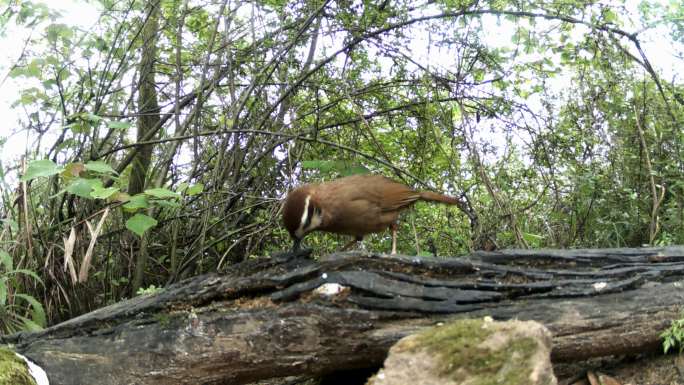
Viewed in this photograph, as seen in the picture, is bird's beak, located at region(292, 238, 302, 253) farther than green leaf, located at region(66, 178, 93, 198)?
No

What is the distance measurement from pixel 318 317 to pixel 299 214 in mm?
864

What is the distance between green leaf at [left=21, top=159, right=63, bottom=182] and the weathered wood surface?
3.84ft

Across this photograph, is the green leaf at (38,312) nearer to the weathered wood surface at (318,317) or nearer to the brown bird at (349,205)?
the weathered wood surface at (318,317)

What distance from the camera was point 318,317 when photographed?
10.5ft

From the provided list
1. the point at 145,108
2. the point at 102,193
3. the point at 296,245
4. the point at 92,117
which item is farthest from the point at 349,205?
the point at 145,108

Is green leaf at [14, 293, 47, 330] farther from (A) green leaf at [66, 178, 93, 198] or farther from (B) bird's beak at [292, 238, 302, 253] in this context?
(B) bird's beak at [292, 238, 302, 253]

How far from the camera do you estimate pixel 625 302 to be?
11.4 ft

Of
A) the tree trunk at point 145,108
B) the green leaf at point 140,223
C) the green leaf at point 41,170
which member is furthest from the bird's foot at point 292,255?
the tree trunk at point 145,108

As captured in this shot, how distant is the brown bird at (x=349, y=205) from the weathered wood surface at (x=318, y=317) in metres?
0.38

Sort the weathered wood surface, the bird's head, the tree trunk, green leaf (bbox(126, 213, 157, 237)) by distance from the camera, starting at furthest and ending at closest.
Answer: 1. the tree trunk
2. green leaf (bbox(126, 213, 157, 237))
3. the bird's head
4. the weathered wood surface

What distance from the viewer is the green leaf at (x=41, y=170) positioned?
13.4 feet

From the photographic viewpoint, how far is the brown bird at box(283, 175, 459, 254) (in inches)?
154

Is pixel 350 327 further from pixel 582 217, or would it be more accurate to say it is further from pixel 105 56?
pixel 105 56

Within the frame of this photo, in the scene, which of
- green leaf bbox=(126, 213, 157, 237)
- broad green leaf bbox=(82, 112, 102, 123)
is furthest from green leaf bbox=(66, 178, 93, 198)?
broad green leaf bbox=(82, 112, 102, 123)
